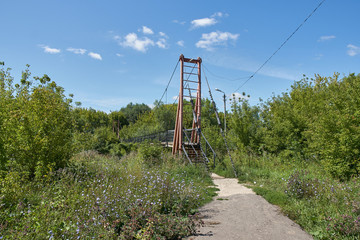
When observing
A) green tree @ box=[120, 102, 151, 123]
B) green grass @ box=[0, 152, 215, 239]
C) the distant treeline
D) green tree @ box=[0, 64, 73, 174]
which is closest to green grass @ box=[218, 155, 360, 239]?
the distant treeline

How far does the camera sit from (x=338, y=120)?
28.2 ft

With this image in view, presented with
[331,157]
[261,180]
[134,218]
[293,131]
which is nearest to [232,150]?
[293,131]

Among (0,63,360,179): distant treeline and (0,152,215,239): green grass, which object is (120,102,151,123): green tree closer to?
(0,63,360,179): distant treeline

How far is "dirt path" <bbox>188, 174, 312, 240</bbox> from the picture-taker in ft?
14.4

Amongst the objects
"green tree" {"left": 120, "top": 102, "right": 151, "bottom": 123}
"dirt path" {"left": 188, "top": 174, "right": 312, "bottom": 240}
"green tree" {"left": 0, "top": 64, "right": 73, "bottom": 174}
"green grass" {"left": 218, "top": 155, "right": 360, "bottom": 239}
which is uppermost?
"green tree" {"left": 120, "top": 102, "right": 151, "bottom": 123}

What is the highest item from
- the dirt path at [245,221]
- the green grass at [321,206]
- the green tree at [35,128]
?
the green tree at [35,128]

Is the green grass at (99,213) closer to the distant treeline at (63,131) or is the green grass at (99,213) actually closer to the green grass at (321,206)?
the distant treeline at (63,131)

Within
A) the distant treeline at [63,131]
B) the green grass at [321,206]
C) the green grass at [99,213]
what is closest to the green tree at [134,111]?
the distant treeline at [63,131]

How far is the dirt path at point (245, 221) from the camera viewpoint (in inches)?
173

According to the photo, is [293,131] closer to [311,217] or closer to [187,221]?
[311,217]

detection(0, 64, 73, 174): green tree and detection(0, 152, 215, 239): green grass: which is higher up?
detection(0, 64, 73, 174): green tree

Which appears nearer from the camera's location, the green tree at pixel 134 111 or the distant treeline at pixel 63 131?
the distant treeline at pixel 63 131

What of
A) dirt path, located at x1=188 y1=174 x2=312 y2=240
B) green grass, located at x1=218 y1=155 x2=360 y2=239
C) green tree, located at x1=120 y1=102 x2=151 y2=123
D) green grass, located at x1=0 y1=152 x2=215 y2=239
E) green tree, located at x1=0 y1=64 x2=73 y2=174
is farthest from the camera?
green tree, located at x1=120 y1=102 x2=151 y2=123

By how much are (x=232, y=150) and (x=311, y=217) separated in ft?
40.3
